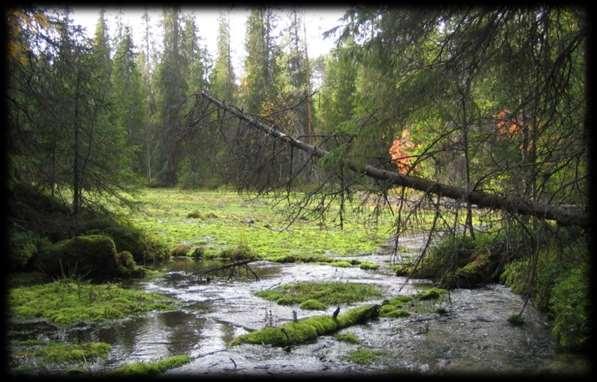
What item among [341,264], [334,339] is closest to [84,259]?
[341,264]

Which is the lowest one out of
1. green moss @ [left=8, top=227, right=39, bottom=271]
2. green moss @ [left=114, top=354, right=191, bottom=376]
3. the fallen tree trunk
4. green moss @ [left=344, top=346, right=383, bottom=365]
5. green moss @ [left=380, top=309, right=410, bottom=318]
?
green moss @ [left=344, top=346, right=383, bottom=365]

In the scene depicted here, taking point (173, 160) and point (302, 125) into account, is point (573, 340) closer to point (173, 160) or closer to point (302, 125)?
point (302, 125)

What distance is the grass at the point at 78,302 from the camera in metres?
9.75

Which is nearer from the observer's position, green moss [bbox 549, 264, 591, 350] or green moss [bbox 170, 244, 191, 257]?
green moss [bbox 549, 264, 591, 350]

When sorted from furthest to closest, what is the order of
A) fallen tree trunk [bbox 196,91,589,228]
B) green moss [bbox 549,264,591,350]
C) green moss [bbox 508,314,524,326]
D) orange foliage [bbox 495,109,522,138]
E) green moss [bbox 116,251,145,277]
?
green moss [bbox 116,251,145,277]
green moss [bbox 508,314,524,326]
green moss [bbox 549,264,591,350]
orange foliage [bbox 495,109,522,138]
fallen tree trunk [bbox 196,91,589,228]

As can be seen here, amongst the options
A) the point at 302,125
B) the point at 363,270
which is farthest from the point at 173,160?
the point at 363,270

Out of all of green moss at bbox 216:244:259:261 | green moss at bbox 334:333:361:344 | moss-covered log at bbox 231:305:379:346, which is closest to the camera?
moss-covered log at bbox 231:305:379:346

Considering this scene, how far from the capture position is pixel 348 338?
327 inches

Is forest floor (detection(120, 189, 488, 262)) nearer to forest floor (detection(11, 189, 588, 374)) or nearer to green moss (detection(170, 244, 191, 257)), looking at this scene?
green moss (detection(170, 244, 191, 257))

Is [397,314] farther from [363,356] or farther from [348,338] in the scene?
[363,356]

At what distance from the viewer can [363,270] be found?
48.3ft

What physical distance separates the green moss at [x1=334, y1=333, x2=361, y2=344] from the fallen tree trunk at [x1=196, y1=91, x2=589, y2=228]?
2.59 m

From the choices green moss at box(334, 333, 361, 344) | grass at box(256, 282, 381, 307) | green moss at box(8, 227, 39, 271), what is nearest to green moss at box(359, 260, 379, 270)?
grass at box(256, 282, 381, 307)

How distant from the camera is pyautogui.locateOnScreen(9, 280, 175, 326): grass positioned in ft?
32.0
